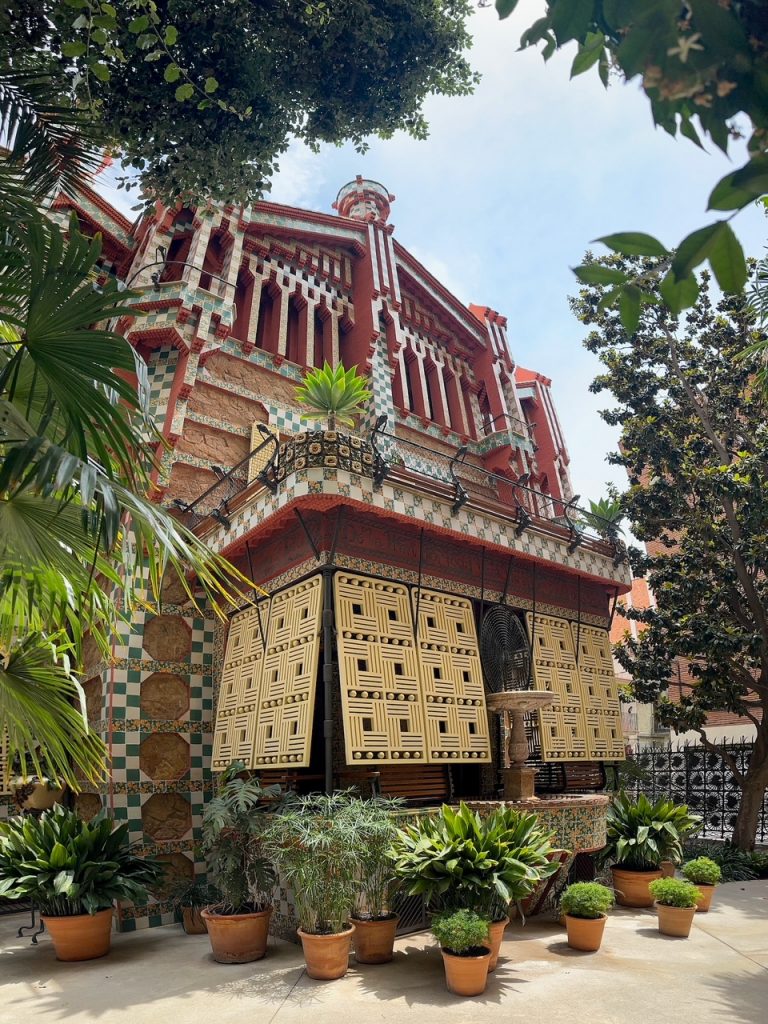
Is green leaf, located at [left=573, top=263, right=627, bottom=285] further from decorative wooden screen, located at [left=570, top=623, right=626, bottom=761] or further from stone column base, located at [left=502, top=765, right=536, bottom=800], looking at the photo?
decorative wooden screen, located at [left=570, top=623, right=626, bottom=761]

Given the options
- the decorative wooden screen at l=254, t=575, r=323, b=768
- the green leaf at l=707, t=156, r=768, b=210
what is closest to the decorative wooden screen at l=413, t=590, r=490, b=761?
the decorative wooden screen at l=254, t=575, r=323, b=768

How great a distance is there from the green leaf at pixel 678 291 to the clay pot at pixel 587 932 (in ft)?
22.7

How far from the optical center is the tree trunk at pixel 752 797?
11.5m

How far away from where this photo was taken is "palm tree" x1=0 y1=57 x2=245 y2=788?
12.3ft

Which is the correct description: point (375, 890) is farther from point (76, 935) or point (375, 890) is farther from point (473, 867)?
point (76, 935)

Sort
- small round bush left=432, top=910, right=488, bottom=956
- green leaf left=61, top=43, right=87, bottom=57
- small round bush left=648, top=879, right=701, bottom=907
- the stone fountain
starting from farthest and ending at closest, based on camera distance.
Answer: the stone fountain, small round bush left=648, top=879, right=701, bottom=907, small round bush left=432, top=910, right=488, bottom=956, green leaf left=61, top=43, right=87, bottom=57

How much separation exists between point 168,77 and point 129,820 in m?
8.17

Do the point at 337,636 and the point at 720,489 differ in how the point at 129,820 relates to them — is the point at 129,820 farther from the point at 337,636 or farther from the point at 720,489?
the point at 720,489

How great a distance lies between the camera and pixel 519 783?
8.23m

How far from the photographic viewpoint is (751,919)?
26.6ft

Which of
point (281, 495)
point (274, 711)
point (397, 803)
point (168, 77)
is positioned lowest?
point (397, 803)

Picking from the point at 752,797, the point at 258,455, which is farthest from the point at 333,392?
the point at 752,797

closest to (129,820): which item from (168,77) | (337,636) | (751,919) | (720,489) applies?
(337,636)

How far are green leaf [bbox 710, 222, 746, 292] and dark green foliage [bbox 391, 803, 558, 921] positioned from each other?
5689 millimetres
